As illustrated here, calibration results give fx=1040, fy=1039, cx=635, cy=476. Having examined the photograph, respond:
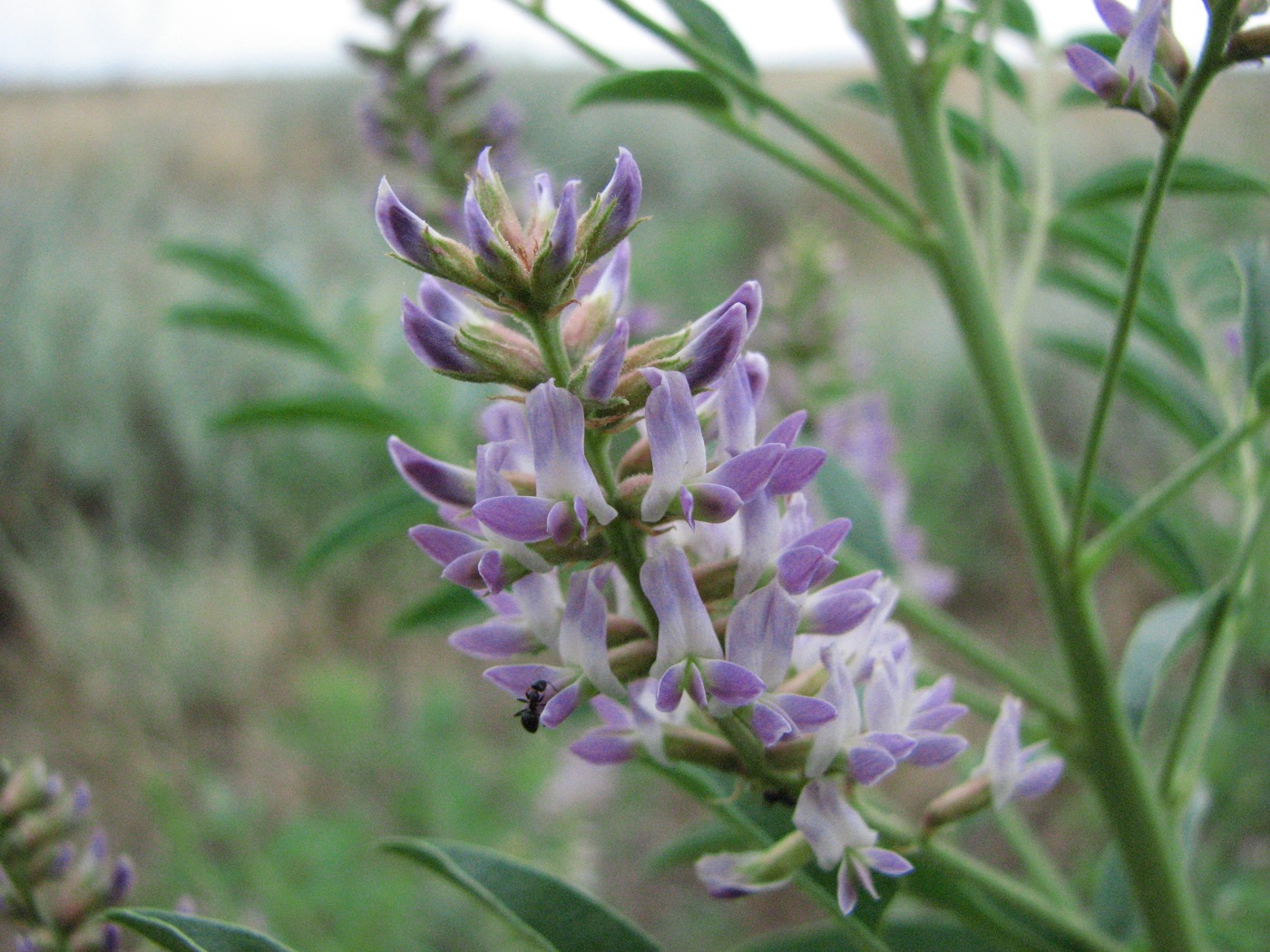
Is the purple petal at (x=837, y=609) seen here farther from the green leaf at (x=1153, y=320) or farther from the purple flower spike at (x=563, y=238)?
the green leaf at (x=1153, y=320)

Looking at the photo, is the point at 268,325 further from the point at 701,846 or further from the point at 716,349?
the point at 716,349

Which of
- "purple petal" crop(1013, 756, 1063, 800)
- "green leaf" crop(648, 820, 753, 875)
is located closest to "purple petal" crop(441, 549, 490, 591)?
"purple petal" crop(1013, 756, 1063, 800)

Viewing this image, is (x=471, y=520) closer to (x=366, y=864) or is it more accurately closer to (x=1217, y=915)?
(x=1217, y=915)

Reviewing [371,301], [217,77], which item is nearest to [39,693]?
[371,301]

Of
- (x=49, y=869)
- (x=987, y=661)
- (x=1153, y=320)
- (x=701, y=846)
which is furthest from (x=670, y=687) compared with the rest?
(x=1153, y=320)

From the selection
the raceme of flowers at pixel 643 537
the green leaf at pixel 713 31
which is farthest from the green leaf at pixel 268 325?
the raceme of flowers at pixel 643 537

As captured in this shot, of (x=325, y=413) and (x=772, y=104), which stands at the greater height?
(x=772, y=104)
